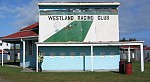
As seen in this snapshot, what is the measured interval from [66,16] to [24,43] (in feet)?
19.1

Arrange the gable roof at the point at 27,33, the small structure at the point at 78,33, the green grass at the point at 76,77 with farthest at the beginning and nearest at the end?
1. the gable roof at the point at 27,33
2. the small structure at the point at 78,33
3. the green grass at the point at 76,77

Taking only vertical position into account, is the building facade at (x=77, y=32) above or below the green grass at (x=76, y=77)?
above

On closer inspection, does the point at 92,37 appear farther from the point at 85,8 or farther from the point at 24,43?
the point at 24,43

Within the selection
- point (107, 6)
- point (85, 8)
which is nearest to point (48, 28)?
point (85, 8)

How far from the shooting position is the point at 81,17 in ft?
101

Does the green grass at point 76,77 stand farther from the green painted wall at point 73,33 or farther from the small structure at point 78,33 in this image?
the green painted wall at point 73,33

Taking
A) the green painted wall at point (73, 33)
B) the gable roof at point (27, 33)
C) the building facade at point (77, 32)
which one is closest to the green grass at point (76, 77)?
the building facade at point (77, 32)

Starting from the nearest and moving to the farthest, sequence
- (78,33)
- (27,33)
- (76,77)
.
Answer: (76,77) → (78,33) → (27,33)

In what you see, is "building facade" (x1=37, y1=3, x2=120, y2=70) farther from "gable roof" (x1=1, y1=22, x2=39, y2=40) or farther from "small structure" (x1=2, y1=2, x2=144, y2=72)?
"gable roof" (x1=1, y1=22, x2=39, y2=40)

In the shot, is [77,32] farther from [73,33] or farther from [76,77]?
[76,77]

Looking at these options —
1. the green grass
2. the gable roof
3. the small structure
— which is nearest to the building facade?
the small structure

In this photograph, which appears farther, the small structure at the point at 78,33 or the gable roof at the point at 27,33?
the gable roof at the point at 27,33

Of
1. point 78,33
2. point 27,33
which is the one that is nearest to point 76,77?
point 78,33

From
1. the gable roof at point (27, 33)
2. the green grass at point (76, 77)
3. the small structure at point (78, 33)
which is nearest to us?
the green grass at point (76, 77)
